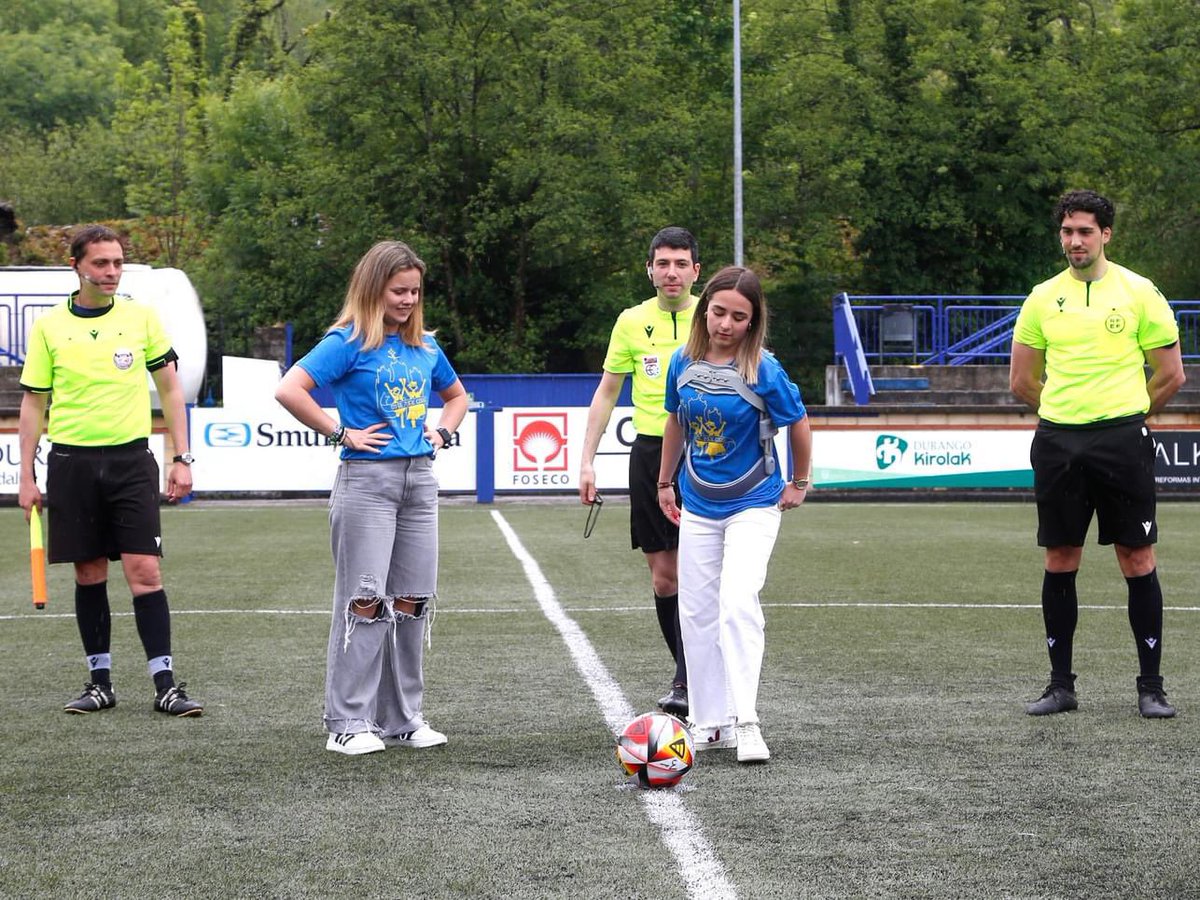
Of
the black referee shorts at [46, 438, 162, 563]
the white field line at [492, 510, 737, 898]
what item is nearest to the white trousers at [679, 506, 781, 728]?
the white field line at [492, 510, 737, 898]

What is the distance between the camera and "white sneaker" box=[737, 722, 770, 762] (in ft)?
18.7

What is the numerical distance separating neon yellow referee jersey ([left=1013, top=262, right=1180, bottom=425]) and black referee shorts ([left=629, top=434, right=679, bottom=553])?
5.13ft

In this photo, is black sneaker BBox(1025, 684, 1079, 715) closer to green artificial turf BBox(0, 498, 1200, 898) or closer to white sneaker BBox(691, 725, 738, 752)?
green artificial turf BBox(0, 498, 1200, 898)

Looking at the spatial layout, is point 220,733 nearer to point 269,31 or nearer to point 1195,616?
point 1195,616

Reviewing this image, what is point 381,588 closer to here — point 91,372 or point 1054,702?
point 91,372

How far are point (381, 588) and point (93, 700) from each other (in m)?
1.70

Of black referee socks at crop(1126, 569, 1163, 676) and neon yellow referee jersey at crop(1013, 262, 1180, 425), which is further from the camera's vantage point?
black referee socks at crop(1126, 569, 1163, 676)

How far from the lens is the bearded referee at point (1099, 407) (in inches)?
264

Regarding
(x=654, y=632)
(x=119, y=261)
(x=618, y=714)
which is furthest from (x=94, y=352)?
(x=654, y=632)

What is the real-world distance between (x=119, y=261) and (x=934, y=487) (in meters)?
18.5

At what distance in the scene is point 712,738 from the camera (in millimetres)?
6070

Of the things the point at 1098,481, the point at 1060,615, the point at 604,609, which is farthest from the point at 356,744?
the point at 604,609

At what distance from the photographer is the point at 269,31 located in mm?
64250

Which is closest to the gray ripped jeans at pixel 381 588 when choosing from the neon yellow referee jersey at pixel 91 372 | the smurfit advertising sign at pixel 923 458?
the neon yellow referee jersey at pixel 91 372
